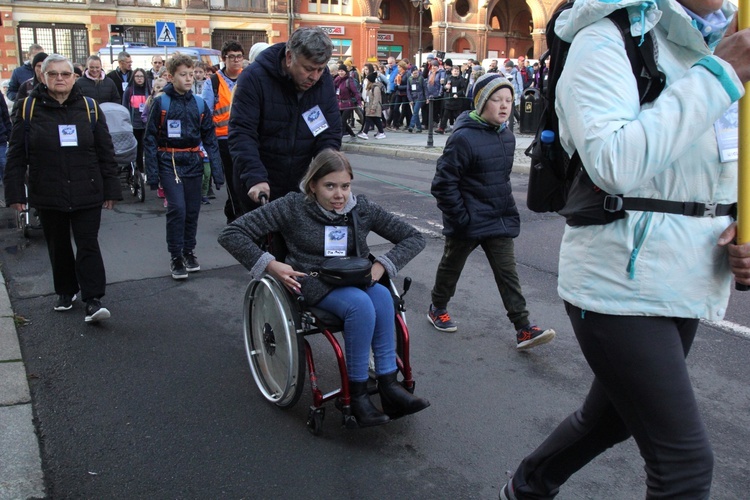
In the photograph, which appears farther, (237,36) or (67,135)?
(237,36)

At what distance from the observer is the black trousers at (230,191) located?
17.7 feet

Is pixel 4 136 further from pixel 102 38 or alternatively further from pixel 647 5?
pixel 102 38

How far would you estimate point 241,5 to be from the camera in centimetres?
4325

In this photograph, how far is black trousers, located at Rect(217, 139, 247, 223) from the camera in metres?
5.39

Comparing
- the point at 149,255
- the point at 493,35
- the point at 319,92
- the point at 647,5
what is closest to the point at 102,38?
the point at 493,35

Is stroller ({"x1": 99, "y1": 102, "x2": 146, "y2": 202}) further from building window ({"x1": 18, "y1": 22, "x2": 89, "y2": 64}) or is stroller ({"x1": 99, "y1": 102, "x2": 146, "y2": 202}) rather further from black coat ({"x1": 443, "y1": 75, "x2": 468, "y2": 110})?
building window ({"x1": 18, "y1": 22, "x2": 89, "y2": 64})

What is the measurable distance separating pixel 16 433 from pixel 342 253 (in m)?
1.83

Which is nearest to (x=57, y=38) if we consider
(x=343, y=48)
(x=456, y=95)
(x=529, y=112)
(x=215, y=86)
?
(x=343, y=48)

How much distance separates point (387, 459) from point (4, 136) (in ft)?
25.1

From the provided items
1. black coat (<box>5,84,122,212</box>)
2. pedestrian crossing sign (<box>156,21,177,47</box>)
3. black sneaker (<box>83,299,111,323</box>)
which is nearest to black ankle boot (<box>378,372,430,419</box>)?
black sneaker (<box>83,299,111,323</box>)

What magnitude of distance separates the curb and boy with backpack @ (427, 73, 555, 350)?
8.87ft

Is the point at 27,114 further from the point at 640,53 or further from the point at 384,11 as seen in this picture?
the point at 384,11

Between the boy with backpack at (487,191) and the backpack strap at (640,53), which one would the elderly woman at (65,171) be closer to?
the boy with backpack at (487,191)

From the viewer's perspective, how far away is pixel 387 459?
10.8ft
